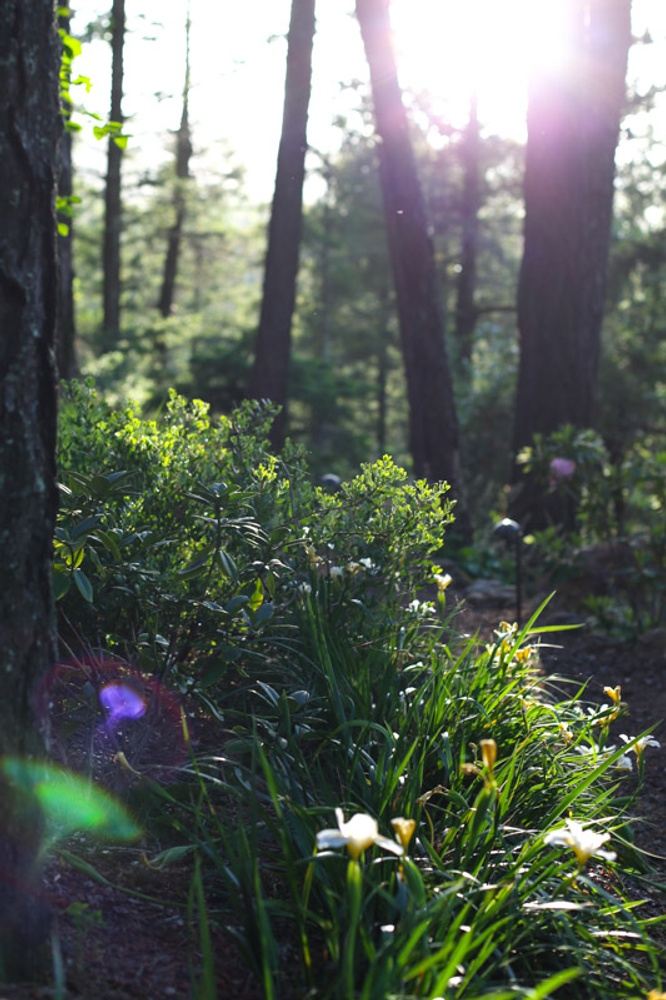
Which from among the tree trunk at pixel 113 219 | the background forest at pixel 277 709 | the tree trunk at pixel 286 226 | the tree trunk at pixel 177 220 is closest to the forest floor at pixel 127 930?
the background forest at pixel 277 709

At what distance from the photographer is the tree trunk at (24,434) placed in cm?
207

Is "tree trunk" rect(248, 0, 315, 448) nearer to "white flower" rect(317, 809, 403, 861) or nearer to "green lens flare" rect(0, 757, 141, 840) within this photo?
"green lens flare" rect(0, 757, 141, 840)

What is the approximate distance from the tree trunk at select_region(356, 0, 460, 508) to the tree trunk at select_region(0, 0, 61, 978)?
7.17m

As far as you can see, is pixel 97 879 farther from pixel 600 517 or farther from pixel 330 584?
pixel 600 517

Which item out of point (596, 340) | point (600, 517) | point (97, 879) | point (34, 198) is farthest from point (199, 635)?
point (596, 340)

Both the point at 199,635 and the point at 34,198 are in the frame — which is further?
the point at 199,635

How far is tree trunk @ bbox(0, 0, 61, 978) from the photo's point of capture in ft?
6.81

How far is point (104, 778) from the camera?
10.0ft

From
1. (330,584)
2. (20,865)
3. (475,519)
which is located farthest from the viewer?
(475,519)

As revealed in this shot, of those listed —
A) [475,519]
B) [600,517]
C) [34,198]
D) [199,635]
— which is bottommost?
[199,635]

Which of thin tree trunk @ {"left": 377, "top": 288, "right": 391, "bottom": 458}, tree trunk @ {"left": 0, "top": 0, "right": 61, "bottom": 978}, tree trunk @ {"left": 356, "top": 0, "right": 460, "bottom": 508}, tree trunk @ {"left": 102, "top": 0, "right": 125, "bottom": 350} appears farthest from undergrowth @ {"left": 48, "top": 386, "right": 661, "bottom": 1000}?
thin tree trunk @ {"left": 377, "top": 288, "right": 391, "bottom": 458}

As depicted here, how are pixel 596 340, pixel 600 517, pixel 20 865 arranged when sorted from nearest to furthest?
1. pixel 20 865
2. pixel 600 517
3. pixel 596 340

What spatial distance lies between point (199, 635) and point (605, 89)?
24.5ft

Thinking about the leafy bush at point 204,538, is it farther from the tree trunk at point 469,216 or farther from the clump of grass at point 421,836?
the tree trunk at point 469,216
